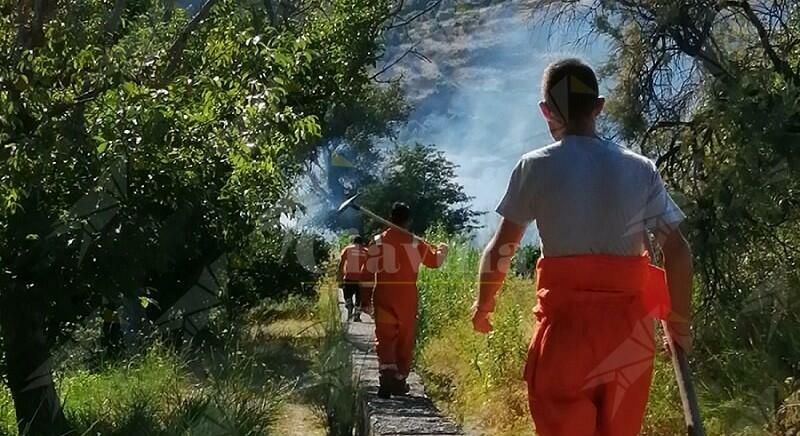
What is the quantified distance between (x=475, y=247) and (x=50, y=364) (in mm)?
8891

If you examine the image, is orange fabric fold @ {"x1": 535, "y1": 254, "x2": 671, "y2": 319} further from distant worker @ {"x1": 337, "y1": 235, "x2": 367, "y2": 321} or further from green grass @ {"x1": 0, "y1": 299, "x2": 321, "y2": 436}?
distant worker @ {"x1": 337, "y1": 235, "x2": 367, "y2": 321}

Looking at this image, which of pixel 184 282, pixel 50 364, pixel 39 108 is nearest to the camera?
pixel 39 108

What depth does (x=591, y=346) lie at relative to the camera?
328 centimetres

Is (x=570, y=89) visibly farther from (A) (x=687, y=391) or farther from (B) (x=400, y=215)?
(B) (x=400, y=215)

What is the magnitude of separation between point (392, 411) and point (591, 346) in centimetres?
407

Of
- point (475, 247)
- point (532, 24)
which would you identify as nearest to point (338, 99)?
point (475, 247)

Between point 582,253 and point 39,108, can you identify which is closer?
point 582,253

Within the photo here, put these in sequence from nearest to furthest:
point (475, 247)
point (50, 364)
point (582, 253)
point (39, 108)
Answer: point (582, 253), point (39, 108), point (50, 364), point (475, 247)

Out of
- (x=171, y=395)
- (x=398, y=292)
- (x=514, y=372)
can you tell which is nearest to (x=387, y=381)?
(x=398, y=292)

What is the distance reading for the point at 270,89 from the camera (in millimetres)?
5453

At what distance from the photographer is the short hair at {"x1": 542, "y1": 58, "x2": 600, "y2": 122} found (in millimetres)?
3361

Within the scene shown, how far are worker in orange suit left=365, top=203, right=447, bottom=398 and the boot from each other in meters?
0.20

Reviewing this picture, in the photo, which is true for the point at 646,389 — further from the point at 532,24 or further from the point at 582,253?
the point at 532,24

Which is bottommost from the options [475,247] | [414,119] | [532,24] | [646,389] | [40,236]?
[646,389]
